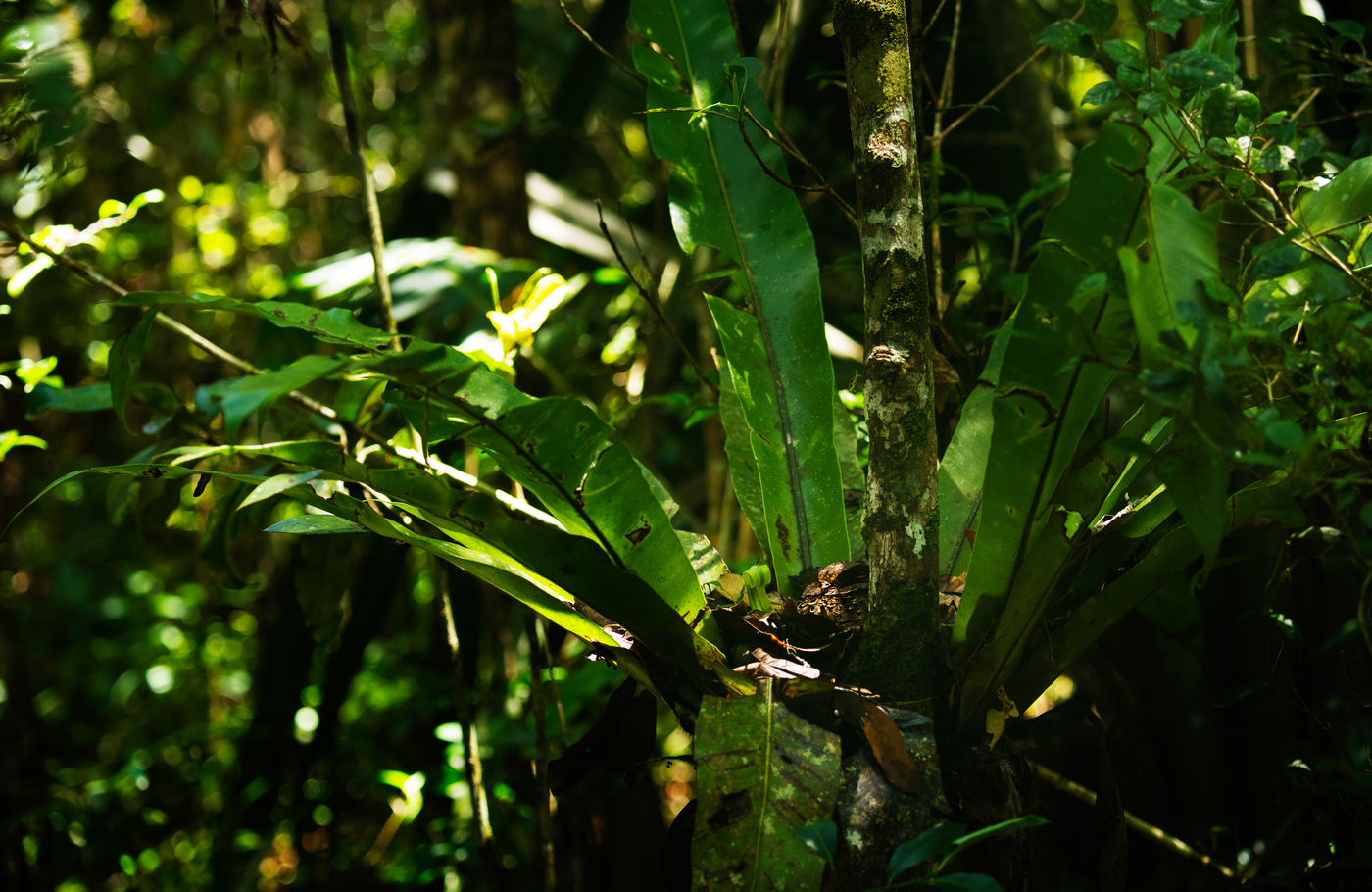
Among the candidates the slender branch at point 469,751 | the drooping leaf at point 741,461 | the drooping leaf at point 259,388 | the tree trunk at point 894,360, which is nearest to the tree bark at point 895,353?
the tree trunk at point 894,360

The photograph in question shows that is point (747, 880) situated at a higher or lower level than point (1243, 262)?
lower

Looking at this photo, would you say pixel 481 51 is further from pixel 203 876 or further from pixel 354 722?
pixel 203 876

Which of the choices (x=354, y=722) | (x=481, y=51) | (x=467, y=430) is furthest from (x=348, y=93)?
(x=354, y=722)

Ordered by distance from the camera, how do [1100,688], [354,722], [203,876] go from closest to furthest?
1. [1100,688]
2. [203,876]
3. [354,722]

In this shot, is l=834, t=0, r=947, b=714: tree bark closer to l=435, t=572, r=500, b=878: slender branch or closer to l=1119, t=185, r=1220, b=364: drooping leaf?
l=1119, t=185, r=1220, b=364: drooping leaf

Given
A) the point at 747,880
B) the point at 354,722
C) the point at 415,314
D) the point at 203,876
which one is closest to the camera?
the point at 747,880

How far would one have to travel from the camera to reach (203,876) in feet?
6.53

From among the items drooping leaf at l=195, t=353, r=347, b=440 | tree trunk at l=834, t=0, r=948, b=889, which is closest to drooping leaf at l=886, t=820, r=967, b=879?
tree trunk at l=834, t=0, r=948, b=889

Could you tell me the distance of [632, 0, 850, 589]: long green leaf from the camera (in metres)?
0.94

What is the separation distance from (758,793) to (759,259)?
22.9 inches

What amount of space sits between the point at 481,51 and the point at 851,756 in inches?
67.0

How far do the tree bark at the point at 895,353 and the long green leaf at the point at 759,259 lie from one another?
132mm

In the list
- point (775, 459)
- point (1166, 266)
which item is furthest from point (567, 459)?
point (1166, 266)

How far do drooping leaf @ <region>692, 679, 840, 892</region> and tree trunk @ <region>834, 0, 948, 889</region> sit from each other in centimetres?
13
